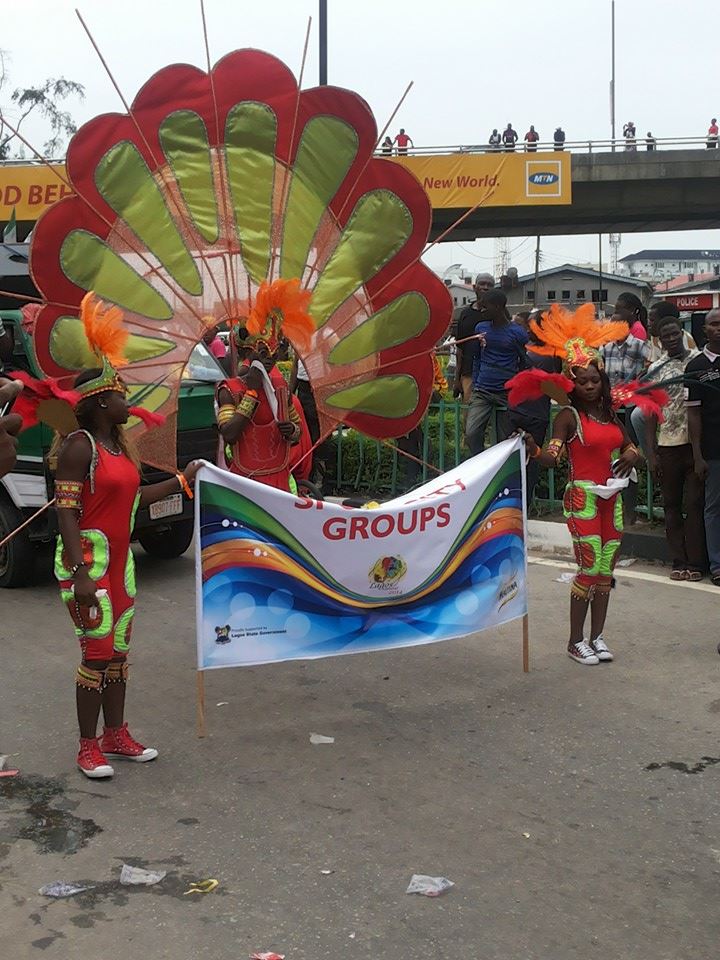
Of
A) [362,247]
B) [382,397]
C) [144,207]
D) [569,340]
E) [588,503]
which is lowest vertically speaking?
[588,503]

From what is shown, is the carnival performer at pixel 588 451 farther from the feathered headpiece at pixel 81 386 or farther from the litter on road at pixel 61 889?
the litter on road at pixel 61 889

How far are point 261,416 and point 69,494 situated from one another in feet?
6.82

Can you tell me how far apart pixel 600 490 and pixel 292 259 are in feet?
7.50

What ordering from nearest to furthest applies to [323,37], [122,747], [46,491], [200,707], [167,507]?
[122,747]
[200,707]
[46,491]
[167,507]
[323,37]

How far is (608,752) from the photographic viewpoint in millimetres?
5238

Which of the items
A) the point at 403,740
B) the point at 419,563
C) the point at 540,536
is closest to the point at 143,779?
the point at 403,740

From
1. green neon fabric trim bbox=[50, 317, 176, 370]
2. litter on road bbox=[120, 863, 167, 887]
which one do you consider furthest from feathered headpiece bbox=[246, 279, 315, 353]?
litter on road bbox=[120, 863, 167, 887]

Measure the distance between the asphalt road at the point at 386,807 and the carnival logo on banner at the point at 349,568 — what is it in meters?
0.41

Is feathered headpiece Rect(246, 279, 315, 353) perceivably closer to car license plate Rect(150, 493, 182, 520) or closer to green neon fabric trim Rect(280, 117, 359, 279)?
green neon fabric trim Rect(280, 117, 359, 279)

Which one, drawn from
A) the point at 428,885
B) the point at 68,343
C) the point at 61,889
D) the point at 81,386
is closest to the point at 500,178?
the point at 68,343

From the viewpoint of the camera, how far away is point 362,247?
267 inches

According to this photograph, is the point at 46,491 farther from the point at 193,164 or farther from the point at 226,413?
the point at 193,164

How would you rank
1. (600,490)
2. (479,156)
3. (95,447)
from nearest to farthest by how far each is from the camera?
(95,447), (600,490), (479,156)

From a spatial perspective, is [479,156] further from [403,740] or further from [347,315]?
[403,740]
